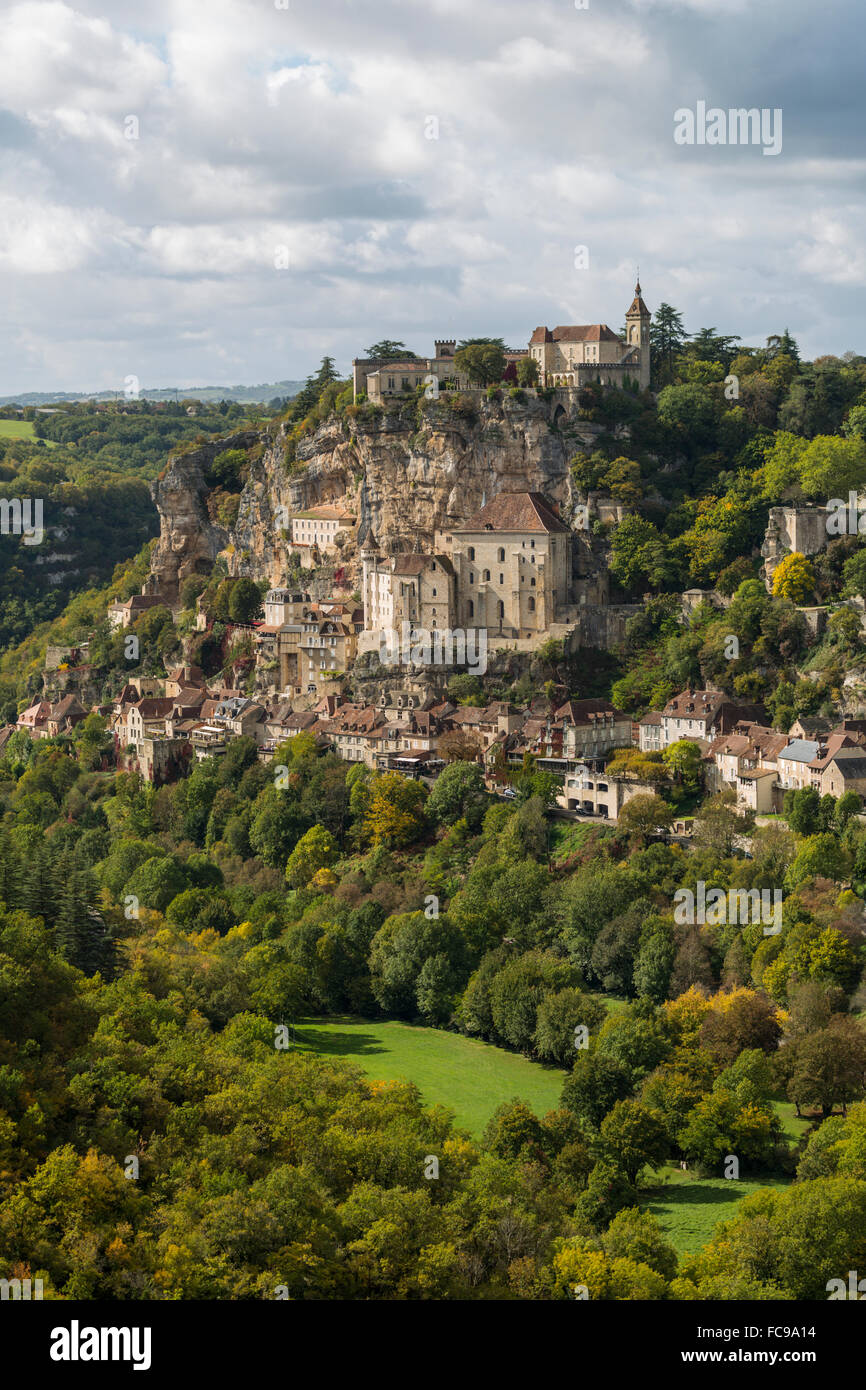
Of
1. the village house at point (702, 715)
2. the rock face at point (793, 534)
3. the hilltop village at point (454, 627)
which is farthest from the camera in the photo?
the rock face at point (793, 534)

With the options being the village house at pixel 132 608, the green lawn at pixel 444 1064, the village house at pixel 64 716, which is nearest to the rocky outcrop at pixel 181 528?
the village house at pixel 132 608

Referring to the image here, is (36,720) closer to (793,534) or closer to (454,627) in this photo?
(454,627)

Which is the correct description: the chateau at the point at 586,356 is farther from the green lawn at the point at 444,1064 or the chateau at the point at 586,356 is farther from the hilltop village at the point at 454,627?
the green lawn at the point at 444,1064

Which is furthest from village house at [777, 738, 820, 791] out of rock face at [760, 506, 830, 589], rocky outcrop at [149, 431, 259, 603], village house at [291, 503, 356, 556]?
rocky outcrop at [149, 431, 259, 603]

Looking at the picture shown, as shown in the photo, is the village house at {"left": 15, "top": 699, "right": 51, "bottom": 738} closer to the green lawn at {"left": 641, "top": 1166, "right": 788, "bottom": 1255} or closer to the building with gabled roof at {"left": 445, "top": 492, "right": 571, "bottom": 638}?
the building with gabled roof at {"left": 445, "top": 492, "right": 571, "bottom": 638}

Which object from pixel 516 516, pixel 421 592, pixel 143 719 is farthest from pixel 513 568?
pixel 143 719

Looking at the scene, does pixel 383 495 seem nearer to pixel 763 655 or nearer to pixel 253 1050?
pixel 763 655
